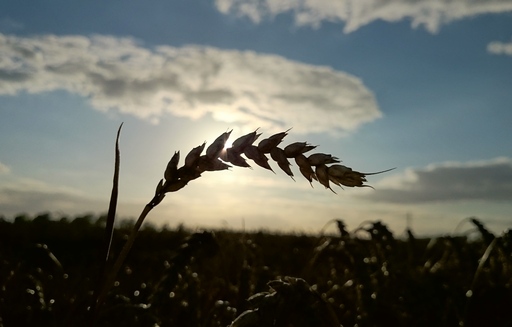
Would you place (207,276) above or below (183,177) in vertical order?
below

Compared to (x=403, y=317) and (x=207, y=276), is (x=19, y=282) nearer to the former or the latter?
(x=207, y=276)

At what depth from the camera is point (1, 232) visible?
5922mm

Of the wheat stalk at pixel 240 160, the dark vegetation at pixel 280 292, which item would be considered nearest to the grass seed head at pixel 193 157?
the wheat stalk at pixel 240 160

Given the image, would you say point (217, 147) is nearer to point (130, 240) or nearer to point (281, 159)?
point (281, 159)

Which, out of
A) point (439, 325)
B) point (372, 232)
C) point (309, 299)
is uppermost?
point (372, 232)

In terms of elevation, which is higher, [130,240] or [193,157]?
[193,157]

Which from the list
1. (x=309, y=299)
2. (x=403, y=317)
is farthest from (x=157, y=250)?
(x=309, y=299)

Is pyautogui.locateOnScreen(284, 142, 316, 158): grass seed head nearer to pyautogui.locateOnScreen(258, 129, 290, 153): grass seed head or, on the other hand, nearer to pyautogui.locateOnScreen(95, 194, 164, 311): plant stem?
pyautogui.locateOnScreen(258, 129, 290, 153): grass seed head

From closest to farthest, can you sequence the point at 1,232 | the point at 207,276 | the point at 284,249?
the point at 207,276
the point at 1,232
the point at 284,249

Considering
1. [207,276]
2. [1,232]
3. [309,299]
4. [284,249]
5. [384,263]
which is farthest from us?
[284,249]

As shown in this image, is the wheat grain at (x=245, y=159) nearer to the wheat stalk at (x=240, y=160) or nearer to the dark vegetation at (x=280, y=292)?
the wheat stalk at (x=240, y=160)

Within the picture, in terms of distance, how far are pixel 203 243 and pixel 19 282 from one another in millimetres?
1863

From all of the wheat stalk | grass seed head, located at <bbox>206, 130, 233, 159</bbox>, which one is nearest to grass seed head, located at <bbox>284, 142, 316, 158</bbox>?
the wheat stalk

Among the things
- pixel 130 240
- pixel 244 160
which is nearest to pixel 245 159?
pixel 244 160
